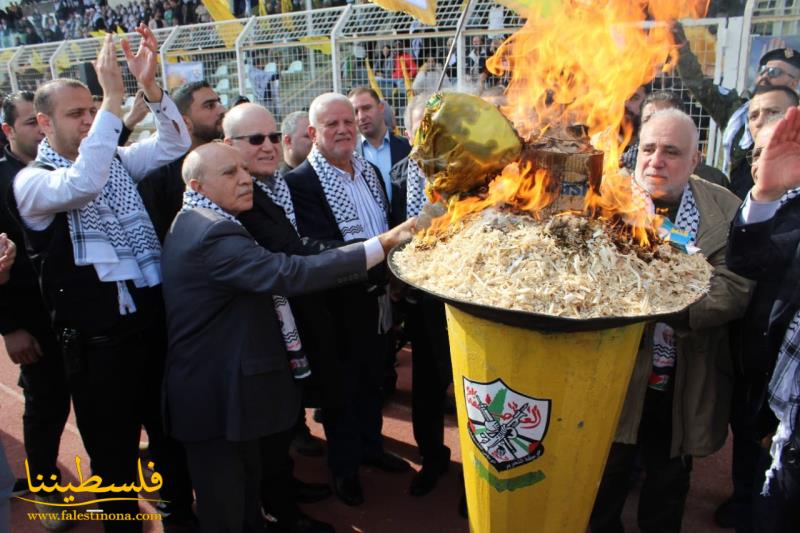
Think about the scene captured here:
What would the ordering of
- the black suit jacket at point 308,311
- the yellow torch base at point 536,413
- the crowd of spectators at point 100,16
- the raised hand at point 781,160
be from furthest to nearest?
the crowd of spectators at point 100,16 → the black suit jacket at point 308,311 → the raised hand at point 781,160 → the yellow torch base at point 536,413

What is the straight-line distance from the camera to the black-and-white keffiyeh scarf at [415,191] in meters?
3.51

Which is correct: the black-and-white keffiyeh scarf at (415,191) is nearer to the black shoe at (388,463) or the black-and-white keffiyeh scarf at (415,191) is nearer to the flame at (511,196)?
the flame at (511,196)

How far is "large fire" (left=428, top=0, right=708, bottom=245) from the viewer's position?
2.16 m

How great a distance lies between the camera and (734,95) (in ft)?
15.6

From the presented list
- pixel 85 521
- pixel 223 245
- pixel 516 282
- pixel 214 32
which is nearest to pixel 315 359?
pixel 223 245

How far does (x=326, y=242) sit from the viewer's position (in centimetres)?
311

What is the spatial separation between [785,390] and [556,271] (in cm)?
116

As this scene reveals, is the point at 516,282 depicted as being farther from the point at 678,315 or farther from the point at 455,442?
the point at 455,442

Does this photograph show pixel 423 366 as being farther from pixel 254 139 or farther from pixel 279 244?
pixel 254 139

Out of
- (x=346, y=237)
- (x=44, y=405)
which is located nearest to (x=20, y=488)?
(x=44, y=405)

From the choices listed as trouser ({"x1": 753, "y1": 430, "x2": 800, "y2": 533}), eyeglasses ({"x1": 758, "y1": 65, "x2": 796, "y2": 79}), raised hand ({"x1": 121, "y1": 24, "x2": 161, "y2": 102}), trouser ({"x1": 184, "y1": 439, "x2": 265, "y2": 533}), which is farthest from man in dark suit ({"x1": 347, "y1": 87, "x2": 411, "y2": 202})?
trouser ({"x1": 753, "y1": 430, "x2": 800, "y2": 533})

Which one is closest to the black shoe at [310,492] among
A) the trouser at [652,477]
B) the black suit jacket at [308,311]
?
the black suit jacket at [308,311]

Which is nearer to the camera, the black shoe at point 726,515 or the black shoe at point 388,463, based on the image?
the black shoe at point 726,515

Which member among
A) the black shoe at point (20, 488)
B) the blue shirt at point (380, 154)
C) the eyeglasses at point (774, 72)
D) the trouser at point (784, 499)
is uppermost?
the eyeglasses at point (774, 72)
